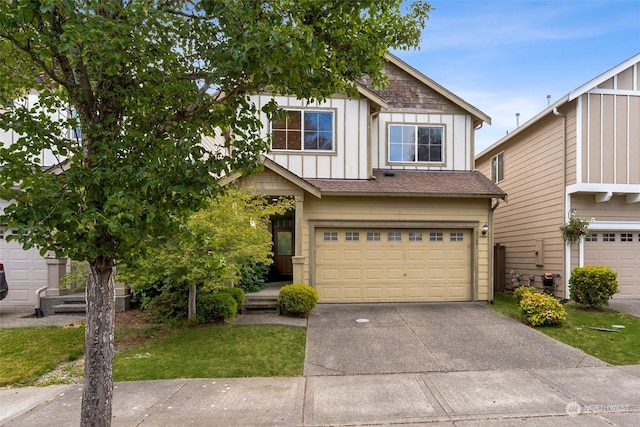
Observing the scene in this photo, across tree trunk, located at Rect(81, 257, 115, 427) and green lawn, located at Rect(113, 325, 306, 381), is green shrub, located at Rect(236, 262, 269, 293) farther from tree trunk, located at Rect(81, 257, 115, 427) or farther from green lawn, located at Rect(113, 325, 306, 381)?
tree trunk, located at Rect(81, 257, 115, 427)

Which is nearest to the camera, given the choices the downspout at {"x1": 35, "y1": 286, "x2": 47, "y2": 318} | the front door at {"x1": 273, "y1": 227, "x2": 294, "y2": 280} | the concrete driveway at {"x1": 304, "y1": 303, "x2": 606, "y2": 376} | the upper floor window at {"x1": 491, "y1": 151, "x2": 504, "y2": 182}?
the concrete driveway at {"x1": 304, "y1": 303, "x2": 606, "y2": 376}

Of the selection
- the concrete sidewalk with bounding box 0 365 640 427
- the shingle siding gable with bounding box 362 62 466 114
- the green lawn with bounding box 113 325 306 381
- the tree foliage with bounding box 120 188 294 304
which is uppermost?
the shingle siding gable with bounding box 362 62 466 114

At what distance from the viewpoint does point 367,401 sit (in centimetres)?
456

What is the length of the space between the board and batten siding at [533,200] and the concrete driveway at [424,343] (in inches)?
143

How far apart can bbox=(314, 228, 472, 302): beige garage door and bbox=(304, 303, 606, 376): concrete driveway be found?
0.84 metres

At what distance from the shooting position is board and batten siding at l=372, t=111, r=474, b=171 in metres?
11.5

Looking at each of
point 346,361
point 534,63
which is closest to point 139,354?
point 346,361

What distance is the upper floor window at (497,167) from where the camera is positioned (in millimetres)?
14891

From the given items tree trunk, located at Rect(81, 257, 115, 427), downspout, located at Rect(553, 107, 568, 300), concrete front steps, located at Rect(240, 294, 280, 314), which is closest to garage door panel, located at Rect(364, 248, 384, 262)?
concrete front steps, located at Rect(240, 294, 280, 314)

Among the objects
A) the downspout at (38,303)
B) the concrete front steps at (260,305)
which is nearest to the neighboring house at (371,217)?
the concrete front steps at (260,305)

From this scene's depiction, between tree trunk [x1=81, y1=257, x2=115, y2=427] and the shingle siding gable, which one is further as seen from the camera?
the shingle siding gable

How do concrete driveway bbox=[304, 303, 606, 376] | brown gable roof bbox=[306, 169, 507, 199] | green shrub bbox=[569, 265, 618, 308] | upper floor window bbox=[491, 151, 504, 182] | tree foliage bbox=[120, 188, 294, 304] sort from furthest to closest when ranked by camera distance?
upper floor window bbox=[491, 151, 504, 182], brown gable roof bbox=[306, 169, 507, 199], green shrub bbox=[569, 265, 618, 308], tree foliage bbox=[120, 188, 294, 304], concrete driveway bbox=[304, 303, 606, 376]

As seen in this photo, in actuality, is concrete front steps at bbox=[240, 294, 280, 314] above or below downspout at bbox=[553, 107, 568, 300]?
below

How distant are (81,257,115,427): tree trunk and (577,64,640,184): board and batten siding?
38.3 feet
